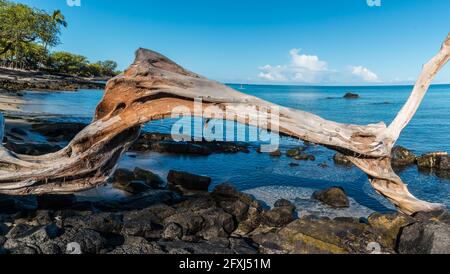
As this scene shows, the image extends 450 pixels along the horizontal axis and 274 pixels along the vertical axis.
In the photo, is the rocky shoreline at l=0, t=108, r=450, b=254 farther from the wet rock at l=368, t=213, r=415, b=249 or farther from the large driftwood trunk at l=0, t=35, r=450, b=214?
the large driftwood trunk at l=0, t=35, r=450, b=214

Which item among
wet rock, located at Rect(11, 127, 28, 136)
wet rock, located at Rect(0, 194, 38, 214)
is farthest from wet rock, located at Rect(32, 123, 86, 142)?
wet rock, located at Rect(0, 194, 38, 214)

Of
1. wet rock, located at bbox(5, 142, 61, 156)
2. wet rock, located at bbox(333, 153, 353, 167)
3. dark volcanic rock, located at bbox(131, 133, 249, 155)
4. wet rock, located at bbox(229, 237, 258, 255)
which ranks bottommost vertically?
wet rock, located at bbox(229, 237, 258, 255)

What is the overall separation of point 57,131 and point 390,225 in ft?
55.5

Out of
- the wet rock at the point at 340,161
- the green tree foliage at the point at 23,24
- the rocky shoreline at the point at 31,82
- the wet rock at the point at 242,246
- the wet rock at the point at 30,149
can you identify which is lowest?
the wet rock at the point at 242,246

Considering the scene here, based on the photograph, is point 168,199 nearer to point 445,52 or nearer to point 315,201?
point 315,201

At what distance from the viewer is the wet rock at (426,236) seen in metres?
6.30

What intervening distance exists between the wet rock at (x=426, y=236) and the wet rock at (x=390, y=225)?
28 cm

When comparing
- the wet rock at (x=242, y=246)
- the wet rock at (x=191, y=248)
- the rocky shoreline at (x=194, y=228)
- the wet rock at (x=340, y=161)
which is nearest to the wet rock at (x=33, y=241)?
the rocky shoreline at (x=194, y=228)

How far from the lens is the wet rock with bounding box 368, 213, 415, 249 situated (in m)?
7.42

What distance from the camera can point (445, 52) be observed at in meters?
6.00

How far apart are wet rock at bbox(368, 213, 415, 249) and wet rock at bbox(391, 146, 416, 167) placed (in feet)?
34.3

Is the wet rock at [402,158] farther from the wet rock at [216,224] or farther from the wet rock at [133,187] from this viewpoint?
the wet rock at [133,187]

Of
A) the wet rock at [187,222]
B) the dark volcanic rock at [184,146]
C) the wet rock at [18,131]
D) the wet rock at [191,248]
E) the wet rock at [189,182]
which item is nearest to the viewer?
the wet rock at [191,248]
